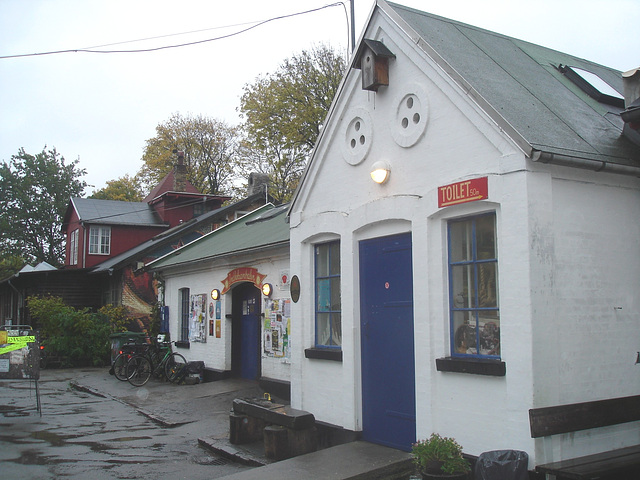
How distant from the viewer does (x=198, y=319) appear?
52.4 feet

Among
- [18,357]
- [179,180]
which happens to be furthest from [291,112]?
[18,357]

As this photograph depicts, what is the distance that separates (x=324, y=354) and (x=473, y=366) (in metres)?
2.75

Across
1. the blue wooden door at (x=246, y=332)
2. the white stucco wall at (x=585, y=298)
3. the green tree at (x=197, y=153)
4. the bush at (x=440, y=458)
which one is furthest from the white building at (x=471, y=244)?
the green tree at (x=197, y=153)

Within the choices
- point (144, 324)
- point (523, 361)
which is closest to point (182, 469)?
point (523, 361)

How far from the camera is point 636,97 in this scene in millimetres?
6906

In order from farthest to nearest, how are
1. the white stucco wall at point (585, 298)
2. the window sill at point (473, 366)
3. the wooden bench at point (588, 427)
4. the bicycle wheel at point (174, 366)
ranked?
the bicycle wheel at point (174, 366), the window sill at point (473, 366), the white stucco wall at point (585, 298), the wooden bench at point (588, 427)

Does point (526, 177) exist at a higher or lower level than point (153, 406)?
higher

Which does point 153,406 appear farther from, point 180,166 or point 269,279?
point 180,166

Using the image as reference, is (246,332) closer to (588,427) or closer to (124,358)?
(124,358)

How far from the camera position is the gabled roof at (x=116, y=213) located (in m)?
27.5

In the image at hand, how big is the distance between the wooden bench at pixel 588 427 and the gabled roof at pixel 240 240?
6.59 meters

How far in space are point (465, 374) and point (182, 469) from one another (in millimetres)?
3885

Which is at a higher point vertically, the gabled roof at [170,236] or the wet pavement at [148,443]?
the gabled roof at [170,236]

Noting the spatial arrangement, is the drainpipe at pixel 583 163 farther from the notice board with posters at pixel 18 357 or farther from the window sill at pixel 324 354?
the notice board with posters at pixel 18 357
